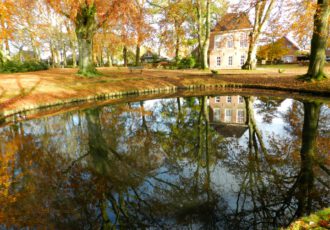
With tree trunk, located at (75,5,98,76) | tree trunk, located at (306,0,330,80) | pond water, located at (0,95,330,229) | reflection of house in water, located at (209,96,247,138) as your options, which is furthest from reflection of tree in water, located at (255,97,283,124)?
tree trunk, located at (75,5,98,76)

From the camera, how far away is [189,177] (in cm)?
488

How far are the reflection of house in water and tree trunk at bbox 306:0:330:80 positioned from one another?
5769mm

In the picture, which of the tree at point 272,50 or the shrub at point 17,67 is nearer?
the shrub at point 17,67

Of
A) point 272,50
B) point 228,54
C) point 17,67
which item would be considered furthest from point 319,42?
point 272,50

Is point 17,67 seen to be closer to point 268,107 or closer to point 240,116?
point 240,116

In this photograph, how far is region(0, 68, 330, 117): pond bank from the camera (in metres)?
12.9

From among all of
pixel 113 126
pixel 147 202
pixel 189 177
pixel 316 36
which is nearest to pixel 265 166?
pixel 189 177

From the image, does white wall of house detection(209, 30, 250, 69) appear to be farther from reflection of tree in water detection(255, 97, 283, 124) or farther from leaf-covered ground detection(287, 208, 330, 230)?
leaf-covered ground detection(287, 208, 330, 230)

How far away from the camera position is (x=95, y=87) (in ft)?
54.5

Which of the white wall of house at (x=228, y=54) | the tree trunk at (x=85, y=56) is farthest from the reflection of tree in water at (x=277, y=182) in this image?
the white wall of house at (x=228, y=54)

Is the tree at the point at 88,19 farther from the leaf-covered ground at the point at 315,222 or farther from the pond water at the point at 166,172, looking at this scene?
the leaf-covered ground at the point at 315,222

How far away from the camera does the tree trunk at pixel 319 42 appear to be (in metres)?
14.3

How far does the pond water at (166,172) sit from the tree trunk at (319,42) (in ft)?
24.0

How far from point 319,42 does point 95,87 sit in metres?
15.5
